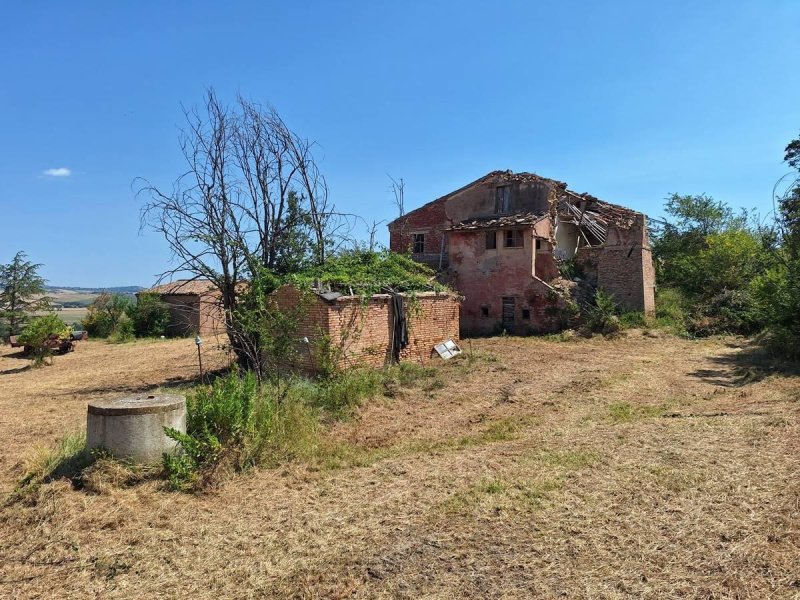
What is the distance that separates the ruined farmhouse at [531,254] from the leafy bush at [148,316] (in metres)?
14.1

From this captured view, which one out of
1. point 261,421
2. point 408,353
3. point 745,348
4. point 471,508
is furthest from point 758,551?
point 745,348

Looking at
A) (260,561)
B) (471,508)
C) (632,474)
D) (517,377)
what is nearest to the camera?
(260,561)

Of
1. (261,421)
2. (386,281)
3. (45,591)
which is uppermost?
(386,281)

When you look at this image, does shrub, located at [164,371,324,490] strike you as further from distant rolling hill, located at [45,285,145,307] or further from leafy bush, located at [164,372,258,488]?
distant rolling hill, located at [45,285,145,307]

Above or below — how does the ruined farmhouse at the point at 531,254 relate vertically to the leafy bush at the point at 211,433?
above

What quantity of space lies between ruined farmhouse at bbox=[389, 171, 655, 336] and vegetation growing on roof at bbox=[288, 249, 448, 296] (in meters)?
7.13

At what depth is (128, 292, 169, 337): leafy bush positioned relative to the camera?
27.3 meters

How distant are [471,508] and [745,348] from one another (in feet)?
48.4

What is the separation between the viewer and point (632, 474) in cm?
546

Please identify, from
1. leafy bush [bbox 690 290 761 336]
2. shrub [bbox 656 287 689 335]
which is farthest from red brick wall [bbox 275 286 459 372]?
leafy bush [bbox 690 290 761 336]

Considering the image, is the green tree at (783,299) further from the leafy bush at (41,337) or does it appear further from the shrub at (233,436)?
the leafy bush at (41,337)

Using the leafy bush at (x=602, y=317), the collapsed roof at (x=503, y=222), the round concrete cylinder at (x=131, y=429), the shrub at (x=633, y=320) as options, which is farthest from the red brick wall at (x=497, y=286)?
the round concrete cylinder at (x=131, y=429)

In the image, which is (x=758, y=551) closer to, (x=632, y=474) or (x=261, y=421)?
(x=632, y=474)

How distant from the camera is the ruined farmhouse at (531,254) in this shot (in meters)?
21.2
